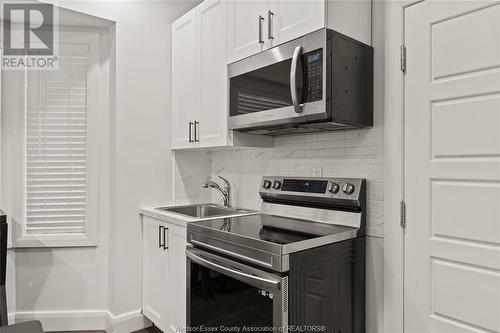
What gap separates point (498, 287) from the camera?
1386 mm

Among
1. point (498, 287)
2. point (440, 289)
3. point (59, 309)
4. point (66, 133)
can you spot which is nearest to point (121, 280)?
point (59, 309)

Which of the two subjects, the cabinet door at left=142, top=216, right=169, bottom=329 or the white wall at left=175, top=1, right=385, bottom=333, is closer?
the white wall at left=175, top=1, right=385, bottom=333

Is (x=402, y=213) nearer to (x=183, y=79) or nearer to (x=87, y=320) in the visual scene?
(x=183, y=79)

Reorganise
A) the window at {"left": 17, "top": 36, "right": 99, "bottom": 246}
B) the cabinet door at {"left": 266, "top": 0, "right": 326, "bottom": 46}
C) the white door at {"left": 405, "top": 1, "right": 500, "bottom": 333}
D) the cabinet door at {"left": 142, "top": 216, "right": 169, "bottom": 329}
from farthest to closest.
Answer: the window at {"left": 17, "top": 36, "right": 99, "bottom": 246}, the cabinet door at {"left": 142, "top": 216, "right": 169, "bottom": 329}, the cabinet door at {"left": 266, "top": 0, "right": 326, "bottom": 46}, the white door at {"left": 405, "top": 1, "right": 500, "bottom": 333}

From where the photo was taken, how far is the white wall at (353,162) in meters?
1.80

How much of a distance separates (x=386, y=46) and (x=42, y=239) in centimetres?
272

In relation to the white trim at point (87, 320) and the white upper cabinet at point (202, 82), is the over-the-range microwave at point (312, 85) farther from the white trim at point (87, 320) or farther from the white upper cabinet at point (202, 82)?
the white trim at point (87, 320)

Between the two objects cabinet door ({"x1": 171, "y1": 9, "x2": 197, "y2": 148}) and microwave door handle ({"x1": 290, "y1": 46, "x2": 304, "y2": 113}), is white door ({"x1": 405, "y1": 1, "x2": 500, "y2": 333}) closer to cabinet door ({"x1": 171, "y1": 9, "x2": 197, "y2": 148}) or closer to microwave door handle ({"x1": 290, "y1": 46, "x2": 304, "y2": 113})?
microwave door handle ({"x1": 290, "y1": 46, "x2": 304, "y2": 113})

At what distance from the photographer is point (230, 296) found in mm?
1744

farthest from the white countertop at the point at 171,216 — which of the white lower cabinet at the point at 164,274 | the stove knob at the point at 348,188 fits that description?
the stove knob at the point at 348,188

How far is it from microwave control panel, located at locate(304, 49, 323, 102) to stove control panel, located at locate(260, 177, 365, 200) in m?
0.51
